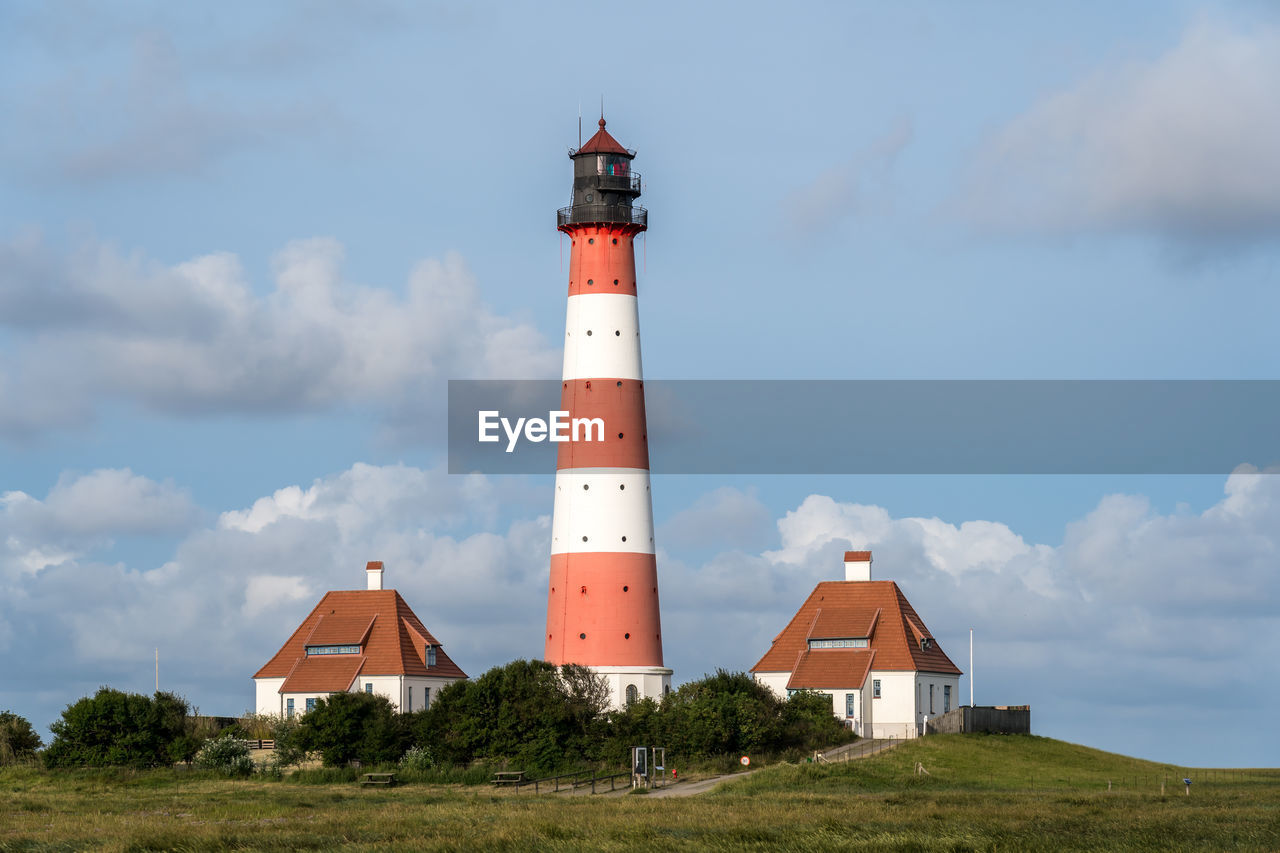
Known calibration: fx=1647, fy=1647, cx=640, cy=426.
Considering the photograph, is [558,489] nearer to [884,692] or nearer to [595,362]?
[595,362]

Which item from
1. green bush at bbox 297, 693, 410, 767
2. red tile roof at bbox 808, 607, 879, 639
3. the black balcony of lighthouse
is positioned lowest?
green bush at bbox 297, 693, 410, 767

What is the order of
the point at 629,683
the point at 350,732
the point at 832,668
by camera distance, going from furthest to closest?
the point at 832,668, the point at 350,732, the point at 629,683

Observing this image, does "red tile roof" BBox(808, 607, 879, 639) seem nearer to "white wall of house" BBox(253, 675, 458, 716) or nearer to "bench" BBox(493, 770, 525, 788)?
"white wall of house" BBox(253, 675, 458, 716)

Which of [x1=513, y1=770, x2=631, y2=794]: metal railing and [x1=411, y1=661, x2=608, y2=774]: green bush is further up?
[x1=411, y1=661, x2=608, y2=774]: green bush

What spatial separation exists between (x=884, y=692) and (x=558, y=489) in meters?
16.7

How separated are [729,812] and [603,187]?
2873 cm

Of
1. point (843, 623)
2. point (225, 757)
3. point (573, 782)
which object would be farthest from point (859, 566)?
point (225, 757)

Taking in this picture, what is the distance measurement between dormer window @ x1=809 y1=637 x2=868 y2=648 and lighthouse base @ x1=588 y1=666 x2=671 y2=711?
10.5 metres

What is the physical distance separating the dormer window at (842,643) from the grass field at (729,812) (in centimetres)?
637

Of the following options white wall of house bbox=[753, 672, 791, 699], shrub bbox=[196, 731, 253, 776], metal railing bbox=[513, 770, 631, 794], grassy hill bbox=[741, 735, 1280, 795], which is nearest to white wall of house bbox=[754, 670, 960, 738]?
white wall of house bbox=[753, 672, 791, 699]

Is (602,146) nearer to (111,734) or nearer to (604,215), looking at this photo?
(604,215)

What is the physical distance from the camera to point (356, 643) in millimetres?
70688

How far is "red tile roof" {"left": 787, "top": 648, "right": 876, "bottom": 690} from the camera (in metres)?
67.1

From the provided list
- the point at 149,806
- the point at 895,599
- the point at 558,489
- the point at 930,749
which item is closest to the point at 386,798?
the point at 149,806
